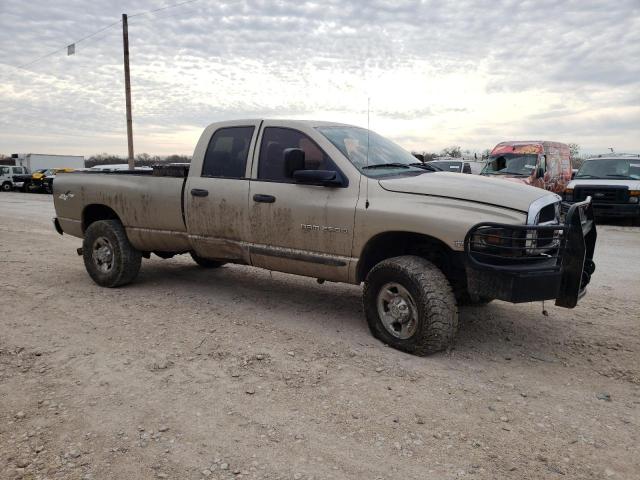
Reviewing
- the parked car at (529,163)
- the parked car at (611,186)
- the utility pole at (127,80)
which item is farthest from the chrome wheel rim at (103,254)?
the utility pole at (127,80)

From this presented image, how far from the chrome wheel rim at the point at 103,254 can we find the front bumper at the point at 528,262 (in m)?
4.39

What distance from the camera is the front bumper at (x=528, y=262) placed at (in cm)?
387

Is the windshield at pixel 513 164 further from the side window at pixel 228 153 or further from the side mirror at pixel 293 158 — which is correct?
the side mirror at pixel 293 158

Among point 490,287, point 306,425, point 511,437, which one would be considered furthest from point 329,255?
point 511,437

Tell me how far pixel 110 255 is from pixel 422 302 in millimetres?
4079

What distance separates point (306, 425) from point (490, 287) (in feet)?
5.58

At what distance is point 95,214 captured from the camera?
688 cm

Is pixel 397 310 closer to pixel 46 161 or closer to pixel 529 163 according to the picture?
pixel 529 163

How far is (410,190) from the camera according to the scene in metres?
4.37

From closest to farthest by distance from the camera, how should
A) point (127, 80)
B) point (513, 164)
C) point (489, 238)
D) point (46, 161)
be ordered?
point (489, 238)
point (513, 164)
point (127, 80)
point (46, 161)

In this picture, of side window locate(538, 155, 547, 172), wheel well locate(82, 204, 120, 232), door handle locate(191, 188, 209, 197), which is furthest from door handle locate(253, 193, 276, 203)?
side window locate(538, 155, 547, 172)

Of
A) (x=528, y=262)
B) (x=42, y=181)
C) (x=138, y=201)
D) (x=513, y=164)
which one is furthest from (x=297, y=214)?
(x=42, y=181)

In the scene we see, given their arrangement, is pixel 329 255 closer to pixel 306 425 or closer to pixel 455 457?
pixel 306 425

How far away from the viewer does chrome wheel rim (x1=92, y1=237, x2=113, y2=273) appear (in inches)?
255
